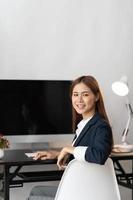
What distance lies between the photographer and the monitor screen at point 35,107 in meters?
2.99

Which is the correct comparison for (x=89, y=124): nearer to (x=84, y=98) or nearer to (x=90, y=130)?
(x=90, y=130)

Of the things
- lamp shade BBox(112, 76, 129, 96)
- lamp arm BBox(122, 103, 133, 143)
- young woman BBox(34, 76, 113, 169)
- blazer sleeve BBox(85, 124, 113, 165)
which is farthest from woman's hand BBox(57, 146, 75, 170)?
lamp arm BBox(122, 103, 133, 143)

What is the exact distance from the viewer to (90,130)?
6.40 feet

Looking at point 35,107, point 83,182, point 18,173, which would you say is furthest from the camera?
point 35,107

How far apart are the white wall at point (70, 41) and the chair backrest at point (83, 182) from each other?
156cm

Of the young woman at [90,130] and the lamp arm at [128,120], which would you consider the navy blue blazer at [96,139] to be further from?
the lamp arm at [128,120]

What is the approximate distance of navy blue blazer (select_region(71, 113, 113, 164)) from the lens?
1.76 metres

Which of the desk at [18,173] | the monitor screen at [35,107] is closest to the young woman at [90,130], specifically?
the desk at [18,173]

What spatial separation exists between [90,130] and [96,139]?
12cm

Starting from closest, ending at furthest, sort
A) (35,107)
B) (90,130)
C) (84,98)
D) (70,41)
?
(90,130) < (84,98) < (35,107) < (70,41)

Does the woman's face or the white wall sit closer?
the woman's face

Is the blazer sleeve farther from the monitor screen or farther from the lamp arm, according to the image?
the lamp arm

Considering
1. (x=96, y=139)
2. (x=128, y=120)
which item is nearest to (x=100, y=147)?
(x=96, y=139)

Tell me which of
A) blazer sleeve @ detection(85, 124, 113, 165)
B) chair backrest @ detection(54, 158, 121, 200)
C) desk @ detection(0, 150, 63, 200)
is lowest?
desk @ detection(0, 150, 63, 200)
